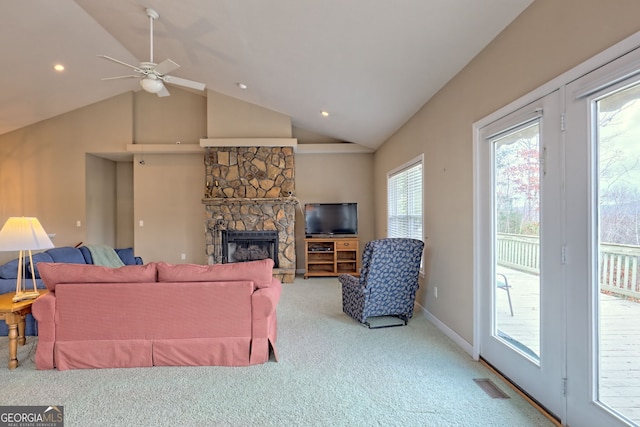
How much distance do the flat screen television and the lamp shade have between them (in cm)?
424

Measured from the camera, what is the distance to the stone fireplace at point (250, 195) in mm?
6172

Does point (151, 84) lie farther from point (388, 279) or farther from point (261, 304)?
point (388, 279)

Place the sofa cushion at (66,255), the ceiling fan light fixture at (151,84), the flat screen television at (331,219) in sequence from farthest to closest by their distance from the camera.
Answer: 1. the flat screen television at (331,219)
2. the sofa cushion at (66,255)
3. the ceiling fan light fixture at (151,84)

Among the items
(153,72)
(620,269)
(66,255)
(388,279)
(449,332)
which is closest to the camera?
(620,269)

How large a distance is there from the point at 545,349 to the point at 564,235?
0.73 meters

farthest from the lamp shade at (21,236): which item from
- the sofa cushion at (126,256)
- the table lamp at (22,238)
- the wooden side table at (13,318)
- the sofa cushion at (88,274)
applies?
the sofa cushion at (126,256)

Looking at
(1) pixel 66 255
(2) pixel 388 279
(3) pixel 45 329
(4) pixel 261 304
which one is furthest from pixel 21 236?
(2) pixel 388 279

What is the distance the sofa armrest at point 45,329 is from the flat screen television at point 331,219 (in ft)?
14.3

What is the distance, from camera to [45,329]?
2498mm

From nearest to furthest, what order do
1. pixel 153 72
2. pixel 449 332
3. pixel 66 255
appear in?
pixel 449 332
pixel 153 72
pixel 66 255

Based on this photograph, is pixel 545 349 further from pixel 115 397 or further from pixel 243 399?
pixel 115 397

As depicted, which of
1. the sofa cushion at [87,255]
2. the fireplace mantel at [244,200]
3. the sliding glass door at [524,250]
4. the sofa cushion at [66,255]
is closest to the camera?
the sliding glass door at [524,250]

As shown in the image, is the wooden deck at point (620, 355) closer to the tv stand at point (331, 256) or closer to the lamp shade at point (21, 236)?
the lamp shade at point (21, 236)

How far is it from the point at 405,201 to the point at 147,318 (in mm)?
3820
